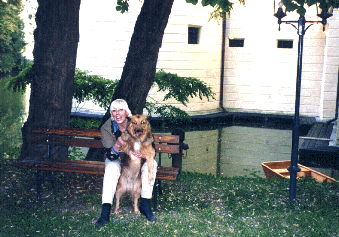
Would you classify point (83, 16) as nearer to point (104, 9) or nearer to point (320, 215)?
point (104, 9)

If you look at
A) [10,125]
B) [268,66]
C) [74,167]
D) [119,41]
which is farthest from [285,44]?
[74,167]

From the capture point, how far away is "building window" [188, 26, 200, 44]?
57.7ft

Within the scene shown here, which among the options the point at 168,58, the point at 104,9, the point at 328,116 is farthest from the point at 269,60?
the point at 104,9

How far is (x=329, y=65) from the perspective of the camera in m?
17.1

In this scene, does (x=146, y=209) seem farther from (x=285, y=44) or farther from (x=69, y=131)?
(x=285, y=44)

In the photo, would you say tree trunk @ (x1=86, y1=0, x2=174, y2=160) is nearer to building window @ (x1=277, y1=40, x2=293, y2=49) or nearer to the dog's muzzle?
the dog's muzzle

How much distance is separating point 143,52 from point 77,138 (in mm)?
1985

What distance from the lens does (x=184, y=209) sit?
5.46 m

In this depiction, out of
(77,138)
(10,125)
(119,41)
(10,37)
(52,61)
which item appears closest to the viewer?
(77,138)

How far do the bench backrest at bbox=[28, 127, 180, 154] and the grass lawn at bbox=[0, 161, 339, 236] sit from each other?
76cm

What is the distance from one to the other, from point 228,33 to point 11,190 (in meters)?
14.5

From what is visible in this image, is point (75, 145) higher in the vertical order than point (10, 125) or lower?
higher

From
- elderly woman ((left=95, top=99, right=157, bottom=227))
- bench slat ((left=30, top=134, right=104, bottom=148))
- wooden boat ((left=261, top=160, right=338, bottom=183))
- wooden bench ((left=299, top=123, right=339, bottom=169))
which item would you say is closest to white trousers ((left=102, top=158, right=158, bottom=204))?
elderly woman ((left=95, top=99, right=157, bottom=227))

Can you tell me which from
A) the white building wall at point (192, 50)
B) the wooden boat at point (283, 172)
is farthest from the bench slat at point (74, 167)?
the white building wall at point (192, 50)
